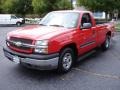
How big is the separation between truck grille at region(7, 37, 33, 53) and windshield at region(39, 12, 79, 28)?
4.86 feet

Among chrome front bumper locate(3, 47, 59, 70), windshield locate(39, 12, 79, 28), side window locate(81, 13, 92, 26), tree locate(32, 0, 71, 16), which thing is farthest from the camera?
tree locate(32, 0, 71, 16)

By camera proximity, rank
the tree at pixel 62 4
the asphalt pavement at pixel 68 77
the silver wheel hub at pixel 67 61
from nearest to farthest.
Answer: the asphalt pavement at pixel 68 77 < the silver wheel hub at pixel 67 61 < the tree at pixel 62 4

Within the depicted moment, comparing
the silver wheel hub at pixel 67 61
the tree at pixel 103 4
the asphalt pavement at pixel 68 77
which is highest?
the tree at pixel 103 4

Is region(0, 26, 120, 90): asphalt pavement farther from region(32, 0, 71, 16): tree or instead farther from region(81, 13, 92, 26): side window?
region(32, 0, 71, 16): tree

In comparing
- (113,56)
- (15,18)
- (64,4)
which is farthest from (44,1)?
(113,56)

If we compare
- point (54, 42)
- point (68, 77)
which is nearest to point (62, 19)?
point (54, 42)

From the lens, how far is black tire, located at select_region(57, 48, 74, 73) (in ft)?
19.7

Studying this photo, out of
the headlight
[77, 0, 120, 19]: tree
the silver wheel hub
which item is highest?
[77, 0, 120, 19]: tree

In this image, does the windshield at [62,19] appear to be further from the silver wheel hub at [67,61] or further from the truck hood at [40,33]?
the silver wheel hub at [67,61]

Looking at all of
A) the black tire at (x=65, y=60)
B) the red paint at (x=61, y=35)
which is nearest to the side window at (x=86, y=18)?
the red paint at (x=61, y=35)

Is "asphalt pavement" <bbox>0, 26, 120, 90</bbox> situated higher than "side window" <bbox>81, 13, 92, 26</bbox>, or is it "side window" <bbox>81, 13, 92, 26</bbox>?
"side window" <bbox>81, 13, 92, 26</bbox>

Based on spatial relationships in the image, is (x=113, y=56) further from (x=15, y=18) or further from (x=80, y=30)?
(x=15, y=18)

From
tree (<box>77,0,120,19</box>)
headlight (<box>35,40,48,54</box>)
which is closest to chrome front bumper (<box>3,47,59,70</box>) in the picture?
headlight (<box>35,40,48,54</box>)

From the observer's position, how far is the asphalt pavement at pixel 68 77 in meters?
5.34
